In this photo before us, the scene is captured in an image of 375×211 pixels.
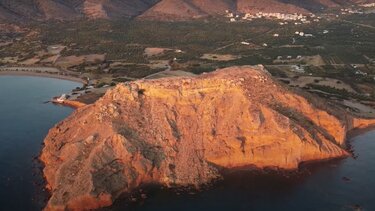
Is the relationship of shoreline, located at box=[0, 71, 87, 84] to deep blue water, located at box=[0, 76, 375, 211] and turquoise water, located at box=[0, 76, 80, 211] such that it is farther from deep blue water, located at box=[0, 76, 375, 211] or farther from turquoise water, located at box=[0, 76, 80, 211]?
deep blue water, located at box=[0, 76, 375, 211]

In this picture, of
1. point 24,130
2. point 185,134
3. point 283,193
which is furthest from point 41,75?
point 283,193

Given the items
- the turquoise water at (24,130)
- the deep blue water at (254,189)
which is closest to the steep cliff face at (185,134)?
the deep blue water at (254,189)

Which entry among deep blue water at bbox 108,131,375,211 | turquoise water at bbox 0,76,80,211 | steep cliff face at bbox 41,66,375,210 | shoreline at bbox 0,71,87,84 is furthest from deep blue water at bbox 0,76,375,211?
shoreline at bbox 0,71,87,84

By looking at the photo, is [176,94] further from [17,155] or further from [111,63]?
[111,63]

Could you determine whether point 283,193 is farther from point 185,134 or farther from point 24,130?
point 24,130

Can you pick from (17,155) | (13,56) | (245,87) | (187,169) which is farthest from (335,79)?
(13,56)

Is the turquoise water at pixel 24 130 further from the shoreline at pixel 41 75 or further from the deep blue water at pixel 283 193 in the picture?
the deep blue water at pixel 283 193

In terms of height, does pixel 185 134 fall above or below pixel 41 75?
above
